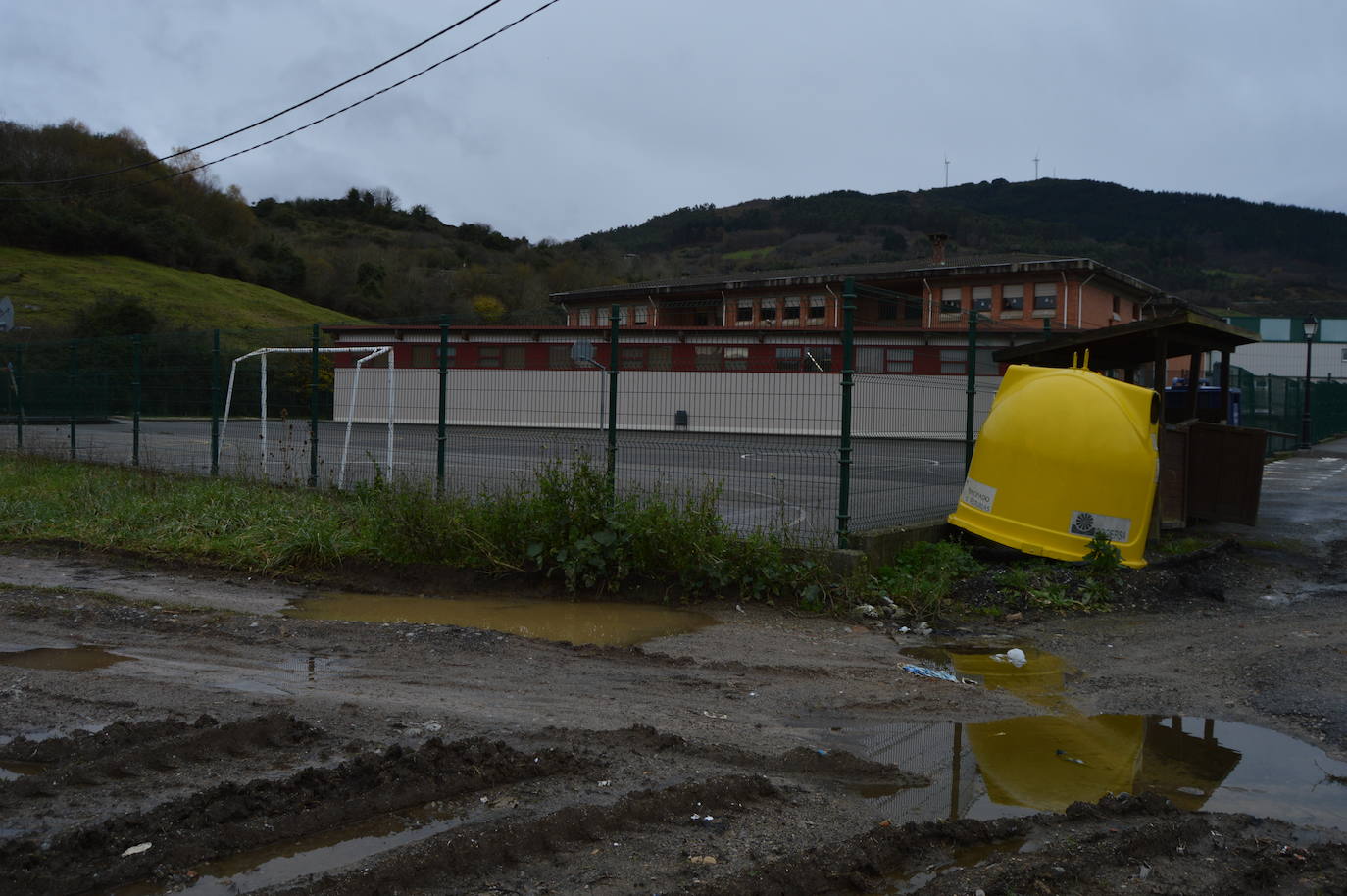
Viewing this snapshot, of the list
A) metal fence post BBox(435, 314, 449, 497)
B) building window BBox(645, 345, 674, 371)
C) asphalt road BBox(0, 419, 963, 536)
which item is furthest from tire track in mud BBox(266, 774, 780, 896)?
metal fence post BBox(435, 314, 449, 497)

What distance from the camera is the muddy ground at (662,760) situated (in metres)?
3.51

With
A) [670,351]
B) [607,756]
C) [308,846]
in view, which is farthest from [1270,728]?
[670,351]

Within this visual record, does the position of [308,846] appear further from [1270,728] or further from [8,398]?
[8,398]

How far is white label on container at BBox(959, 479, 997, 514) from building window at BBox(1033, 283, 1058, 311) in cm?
3796

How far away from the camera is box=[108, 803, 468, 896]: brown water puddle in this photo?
334 centimetres

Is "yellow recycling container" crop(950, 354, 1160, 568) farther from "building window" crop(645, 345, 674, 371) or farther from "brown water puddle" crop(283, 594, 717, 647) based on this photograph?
"building window" crop(645, 345, 674, 371)

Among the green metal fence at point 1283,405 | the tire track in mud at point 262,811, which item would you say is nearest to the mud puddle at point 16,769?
the tire track in mud at point 262,811

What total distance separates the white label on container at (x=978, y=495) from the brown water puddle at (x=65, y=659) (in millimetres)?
6900

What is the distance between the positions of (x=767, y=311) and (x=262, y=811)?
1888 inches

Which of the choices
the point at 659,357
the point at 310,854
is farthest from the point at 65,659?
the point at 659,357

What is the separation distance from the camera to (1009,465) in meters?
9.20

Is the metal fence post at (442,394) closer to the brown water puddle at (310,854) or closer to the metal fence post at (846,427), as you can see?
the metal fence post at (846,427)

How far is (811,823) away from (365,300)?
Result: 72.9 metres

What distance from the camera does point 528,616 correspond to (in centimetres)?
809
